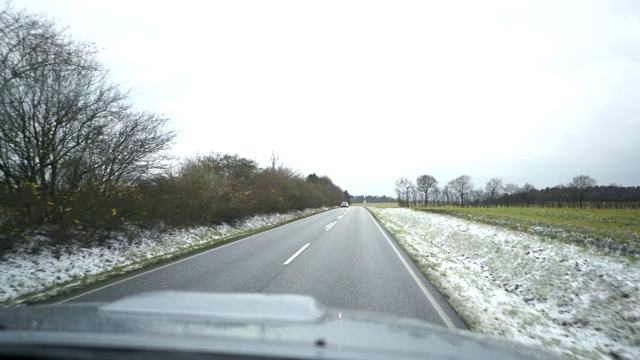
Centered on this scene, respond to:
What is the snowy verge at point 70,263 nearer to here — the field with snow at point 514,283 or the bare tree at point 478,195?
the field with snow at point 514,283

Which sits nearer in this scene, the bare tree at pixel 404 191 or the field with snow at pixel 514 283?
the field with snow at pixel 514 283

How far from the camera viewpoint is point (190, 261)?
10.5 meters

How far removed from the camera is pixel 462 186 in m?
128

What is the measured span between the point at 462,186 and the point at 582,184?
40440 mm

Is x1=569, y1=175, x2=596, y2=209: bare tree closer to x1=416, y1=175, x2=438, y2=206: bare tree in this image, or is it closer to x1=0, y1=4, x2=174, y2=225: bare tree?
x1=416, y1=175, x2=438, y2=206: bare tree

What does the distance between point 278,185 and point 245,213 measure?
13882 millimetres

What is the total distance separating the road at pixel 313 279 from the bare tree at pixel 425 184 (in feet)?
334

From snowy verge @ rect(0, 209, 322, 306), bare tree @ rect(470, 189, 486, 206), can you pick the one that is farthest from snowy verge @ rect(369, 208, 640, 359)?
bare tree @ rect(470, 189, 486, 206)

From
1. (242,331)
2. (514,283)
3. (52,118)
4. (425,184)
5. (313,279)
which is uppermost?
(425,184)

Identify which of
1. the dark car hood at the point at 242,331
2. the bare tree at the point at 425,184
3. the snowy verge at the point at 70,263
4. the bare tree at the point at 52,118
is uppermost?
the bare tree at the point at 425,184

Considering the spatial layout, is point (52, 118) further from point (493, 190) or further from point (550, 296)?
point (493, 190)

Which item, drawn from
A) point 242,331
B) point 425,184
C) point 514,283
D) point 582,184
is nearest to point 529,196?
point 582,184

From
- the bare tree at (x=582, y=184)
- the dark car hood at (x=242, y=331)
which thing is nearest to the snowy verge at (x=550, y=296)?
the dark car hood at (x=242, y=331)

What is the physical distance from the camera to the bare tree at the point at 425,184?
10956cm
